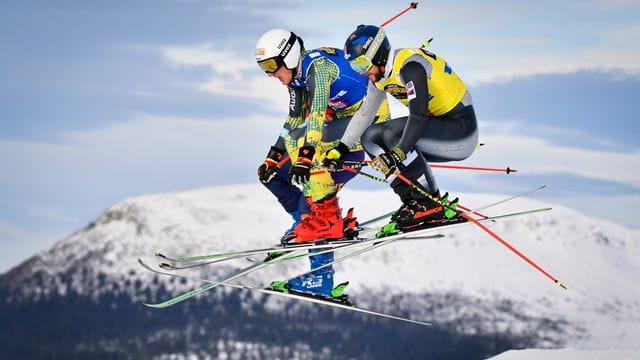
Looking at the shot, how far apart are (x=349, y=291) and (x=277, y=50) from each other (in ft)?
491

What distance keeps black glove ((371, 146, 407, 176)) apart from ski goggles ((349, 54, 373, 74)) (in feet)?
3.46

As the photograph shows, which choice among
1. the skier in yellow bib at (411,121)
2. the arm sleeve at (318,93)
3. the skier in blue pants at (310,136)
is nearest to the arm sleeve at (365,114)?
the skier in yellow bib at (411,121)

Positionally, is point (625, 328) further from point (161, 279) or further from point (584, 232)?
point (161, 279)

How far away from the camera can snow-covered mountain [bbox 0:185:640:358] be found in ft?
488

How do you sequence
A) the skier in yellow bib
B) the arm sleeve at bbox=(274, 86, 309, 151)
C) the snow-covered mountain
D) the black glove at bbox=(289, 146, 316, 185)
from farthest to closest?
the snow-covered mountain → the arm sleeve at bbox=(274, 86, 309, 151) → the black glove at bbox=(289, 146, 316, 185) → the skier in yellow bib

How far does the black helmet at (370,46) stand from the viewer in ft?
36.9

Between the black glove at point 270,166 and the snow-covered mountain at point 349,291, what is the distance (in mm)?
127061

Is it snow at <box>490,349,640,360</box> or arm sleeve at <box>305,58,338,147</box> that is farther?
snow at <box>490,349,640,360</box>

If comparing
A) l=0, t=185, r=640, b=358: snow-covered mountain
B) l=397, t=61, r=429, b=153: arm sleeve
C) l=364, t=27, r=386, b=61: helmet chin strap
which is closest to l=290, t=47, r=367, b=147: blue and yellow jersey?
l=364, t=27, r=386, b=61: helmet chin strap

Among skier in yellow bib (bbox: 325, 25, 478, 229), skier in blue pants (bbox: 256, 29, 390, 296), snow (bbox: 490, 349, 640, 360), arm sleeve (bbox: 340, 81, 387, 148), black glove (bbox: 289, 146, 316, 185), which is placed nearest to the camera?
skier in yellow bib (bbox: 325, 25, 478, 229)

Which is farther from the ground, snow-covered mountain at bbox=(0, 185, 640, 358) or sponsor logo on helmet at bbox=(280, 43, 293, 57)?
snow-covered mountain at bbox=(0, 185, 640, 358)

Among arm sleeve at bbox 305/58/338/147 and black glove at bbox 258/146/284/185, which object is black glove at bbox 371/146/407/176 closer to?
arm sleeve at bbox 305/58/338/147

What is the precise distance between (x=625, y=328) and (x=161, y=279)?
77938mm

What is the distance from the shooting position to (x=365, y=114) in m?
12.1
